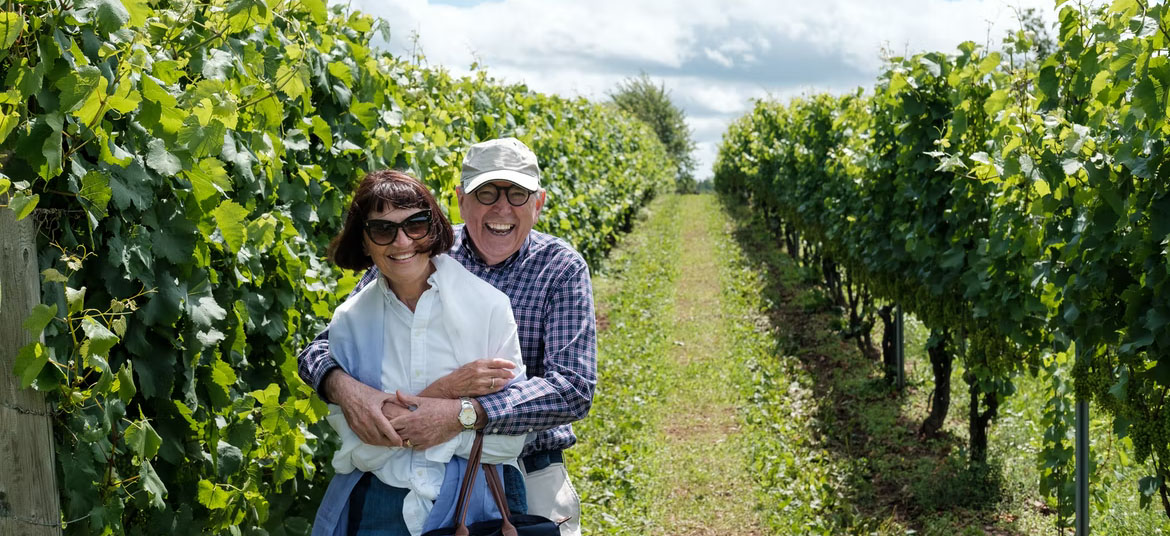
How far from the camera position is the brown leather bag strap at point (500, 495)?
2236 millimetres

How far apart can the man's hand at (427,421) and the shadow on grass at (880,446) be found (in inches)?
154

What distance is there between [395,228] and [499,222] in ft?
1.44

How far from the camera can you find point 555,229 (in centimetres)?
923

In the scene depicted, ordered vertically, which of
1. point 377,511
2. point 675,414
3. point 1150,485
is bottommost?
point 675,414

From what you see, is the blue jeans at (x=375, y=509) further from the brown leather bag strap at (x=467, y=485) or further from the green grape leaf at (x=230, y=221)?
the green grape leaf at (x=230, y=221)

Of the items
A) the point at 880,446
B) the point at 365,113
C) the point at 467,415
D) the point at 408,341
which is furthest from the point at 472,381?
the point at 880,446

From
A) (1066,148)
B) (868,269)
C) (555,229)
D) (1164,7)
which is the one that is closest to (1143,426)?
(1066,148)

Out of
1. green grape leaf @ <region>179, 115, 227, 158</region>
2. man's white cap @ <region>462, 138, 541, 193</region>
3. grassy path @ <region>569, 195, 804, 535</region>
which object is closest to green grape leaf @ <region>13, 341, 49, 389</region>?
green grape leaf @ <region>179, 115, 227, 158</region>

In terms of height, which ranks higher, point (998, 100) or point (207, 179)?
point (998, 100)

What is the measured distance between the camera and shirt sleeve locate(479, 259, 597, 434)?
2.33 meters

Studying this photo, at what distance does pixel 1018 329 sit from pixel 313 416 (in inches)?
150

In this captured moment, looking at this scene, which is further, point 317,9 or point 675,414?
point 675,414

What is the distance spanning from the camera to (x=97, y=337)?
2.15 meters

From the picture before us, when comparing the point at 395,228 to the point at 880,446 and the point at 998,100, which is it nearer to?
the point at 998,100
